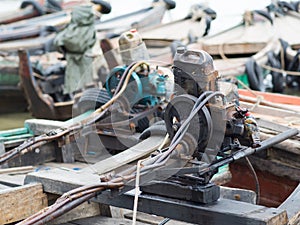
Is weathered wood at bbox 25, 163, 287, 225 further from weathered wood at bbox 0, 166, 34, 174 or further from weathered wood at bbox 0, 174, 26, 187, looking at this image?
weathered wood at bbox 0, 166, 34, 174

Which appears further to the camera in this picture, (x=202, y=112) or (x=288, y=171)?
(x=288, y=171)

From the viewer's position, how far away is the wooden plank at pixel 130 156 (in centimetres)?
366

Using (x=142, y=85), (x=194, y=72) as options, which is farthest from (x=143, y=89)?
(x=194, y=72)

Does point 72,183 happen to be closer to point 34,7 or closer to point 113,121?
point 113,121

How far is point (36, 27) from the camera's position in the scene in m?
10.7

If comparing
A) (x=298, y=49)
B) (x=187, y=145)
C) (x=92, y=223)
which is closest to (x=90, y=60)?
(x=298, y=49)

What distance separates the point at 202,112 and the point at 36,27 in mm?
8299

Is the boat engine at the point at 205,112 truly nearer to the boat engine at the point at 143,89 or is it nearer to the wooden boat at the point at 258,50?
the boat engine at the point at 143,89

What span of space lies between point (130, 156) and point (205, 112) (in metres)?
1.13

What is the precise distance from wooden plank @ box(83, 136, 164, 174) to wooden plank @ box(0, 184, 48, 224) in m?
0.42

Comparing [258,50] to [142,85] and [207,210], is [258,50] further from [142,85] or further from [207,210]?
[207,210]

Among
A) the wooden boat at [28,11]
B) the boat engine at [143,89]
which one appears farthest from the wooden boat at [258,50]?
the boat engine at [143,89]

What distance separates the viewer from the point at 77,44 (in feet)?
27.4

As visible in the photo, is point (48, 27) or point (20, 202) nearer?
point (20, 202)
